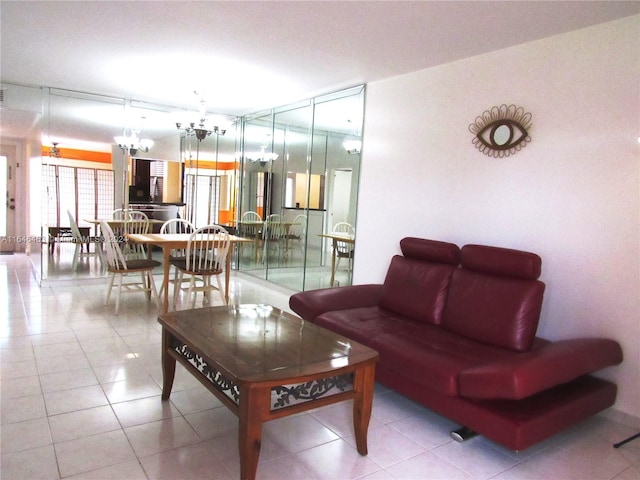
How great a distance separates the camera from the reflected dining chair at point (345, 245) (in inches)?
179

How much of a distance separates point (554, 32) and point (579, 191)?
1.04 metres

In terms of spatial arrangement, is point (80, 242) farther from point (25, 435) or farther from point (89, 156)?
point (25, 435)

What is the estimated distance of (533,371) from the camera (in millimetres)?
1984

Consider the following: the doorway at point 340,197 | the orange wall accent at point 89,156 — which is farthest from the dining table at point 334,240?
the orange wall accent at point 89,156

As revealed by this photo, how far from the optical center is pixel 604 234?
2611 mm

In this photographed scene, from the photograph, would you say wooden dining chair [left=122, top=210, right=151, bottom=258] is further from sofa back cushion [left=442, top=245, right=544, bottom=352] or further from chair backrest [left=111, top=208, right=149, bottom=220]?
sofa back cushion [left=442, top=245, right=544, bottom=352]

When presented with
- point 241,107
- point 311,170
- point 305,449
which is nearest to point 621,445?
point 305,449

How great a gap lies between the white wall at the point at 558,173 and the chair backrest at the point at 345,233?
2.77ft

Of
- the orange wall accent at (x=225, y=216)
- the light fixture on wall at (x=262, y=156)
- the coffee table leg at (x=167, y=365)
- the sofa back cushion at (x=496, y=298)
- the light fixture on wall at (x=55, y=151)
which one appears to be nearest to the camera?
the coffee table leg at (x=167, y=365)

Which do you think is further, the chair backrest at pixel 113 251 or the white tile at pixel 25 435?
the chair backrest at pixel 113 251

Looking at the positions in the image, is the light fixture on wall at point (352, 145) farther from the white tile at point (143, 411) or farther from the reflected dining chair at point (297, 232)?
the white tile at point (143, 411)

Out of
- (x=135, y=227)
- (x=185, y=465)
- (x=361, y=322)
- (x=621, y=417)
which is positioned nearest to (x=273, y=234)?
(x=135, y=227)

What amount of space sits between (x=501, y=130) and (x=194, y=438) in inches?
111

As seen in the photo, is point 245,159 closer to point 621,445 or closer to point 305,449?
point 305,449
